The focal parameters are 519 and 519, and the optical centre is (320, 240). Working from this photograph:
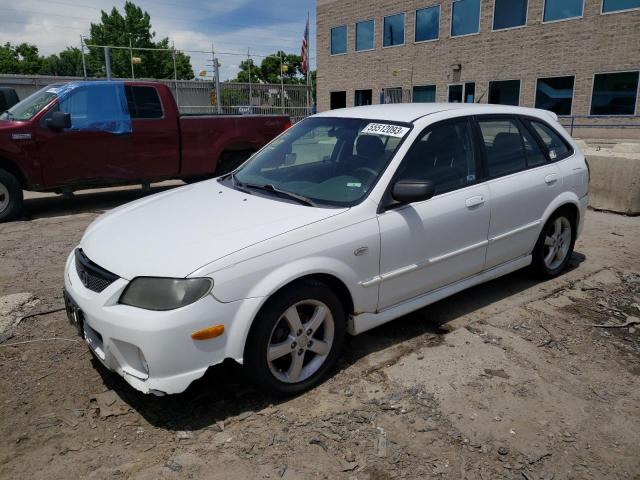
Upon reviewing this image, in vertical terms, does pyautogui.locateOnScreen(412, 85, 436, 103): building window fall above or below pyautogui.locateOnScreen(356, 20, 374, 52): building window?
below

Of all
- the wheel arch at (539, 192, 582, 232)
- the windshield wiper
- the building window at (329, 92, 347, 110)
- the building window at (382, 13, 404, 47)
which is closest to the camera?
the windshield wiper

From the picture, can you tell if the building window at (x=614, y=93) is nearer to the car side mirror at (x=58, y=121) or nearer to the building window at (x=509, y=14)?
the building window at (x=509, y=14)

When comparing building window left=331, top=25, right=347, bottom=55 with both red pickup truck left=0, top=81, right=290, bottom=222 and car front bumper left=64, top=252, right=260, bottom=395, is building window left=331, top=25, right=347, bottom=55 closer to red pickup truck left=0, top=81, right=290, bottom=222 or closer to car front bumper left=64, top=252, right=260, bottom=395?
red pickup truck left=0, top=81, right=290, bottom=222

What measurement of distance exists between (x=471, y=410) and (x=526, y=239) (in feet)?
6.75

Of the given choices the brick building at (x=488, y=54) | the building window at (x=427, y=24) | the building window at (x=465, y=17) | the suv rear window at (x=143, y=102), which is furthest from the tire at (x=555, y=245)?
the building window at (x=427, y=24)

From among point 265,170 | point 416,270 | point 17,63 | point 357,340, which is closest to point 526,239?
point 416,270

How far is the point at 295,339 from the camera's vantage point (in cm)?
306

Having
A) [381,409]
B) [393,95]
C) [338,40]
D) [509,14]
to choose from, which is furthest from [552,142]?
[338,40]

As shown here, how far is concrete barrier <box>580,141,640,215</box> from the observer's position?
310 inches

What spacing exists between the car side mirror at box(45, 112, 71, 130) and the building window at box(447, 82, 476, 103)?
20.3 metres

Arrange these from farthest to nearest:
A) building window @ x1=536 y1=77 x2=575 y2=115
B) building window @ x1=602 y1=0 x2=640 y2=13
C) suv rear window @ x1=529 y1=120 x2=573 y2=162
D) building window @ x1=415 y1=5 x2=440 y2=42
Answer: building window @ x1=415 y1=5 x2=440 y2=42 < building window @ x1=536 y1=77 x2=575 y2=115 < building window @ x1=602 y1=0 x2=640 y2=13 < suv rear window @ x1=529 y1=120 x2=573 y2=162

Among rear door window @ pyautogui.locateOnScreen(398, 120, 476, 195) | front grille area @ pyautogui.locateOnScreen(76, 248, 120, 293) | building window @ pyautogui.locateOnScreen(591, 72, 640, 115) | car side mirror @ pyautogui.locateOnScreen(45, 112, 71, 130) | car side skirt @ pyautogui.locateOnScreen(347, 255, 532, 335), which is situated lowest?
car side skirt @ pyautogui.locateOnScreen(347, 255, 532, 335)

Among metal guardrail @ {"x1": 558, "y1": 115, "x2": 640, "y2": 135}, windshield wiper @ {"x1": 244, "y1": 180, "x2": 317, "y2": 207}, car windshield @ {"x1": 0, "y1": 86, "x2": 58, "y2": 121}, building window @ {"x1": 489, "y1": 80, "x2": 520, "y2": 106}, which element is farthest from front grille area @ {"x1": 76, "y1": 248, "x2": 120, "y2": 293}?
building window @ {"x1": 489, "y1": 80, "x2": 520, "y2": 106}

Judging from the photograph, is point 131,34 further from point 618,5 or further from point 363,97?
point 618,5
